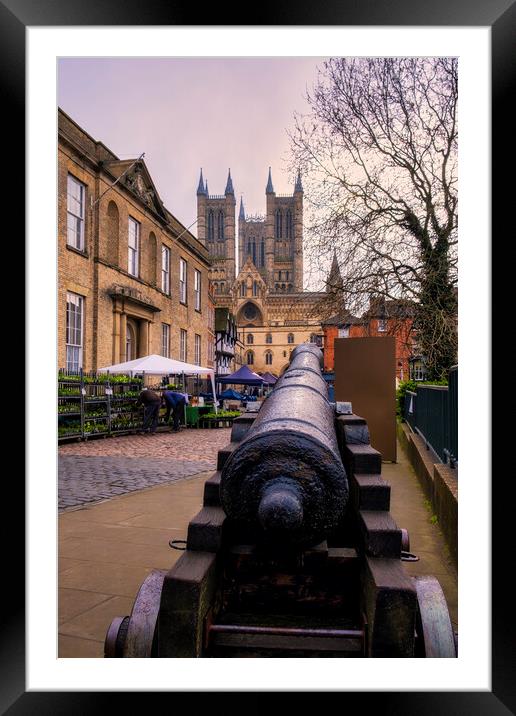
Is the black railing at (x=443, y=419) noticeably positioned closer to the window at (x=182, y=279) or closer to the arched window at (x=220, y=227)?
the window at (x=182, y=279)

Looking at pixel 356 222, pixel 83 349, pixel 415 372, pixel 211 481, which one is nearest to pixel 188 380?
pixel 83 349

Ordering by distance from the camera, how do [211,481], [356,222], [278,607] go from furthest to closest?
1. [356,222]
2. [211,481]
3. [278,607]

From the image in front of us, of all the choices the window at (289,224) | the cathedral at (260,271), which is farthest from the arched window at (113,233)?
the window at (289,224)

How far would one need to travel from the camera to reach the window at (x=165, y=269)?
2281 cm

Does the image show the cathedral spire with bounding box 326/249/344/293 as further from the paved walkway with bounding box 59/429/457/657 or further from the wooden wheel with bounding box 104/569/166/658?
the wooden wheel with bounding box 104/569/166/658

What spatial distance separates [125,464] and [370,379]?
428cm

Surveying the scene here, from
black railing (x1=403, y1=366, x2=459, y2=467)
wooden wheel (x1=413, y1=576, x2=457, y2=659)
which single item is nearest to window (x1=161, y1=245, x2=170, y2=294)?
black railing (x1=403, y1=366, x2=459, y2=467)

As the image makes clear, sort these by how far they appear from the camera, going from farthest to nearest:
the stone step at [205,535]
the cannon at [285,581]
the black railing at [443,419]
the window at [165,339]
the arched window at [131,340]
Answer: the window at [165,339], the arched window at [131,340], the black railing at [443,419], the stone step at [205,535], the cannon at [285,581]

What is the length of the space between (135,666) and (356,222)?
1148 centimetres

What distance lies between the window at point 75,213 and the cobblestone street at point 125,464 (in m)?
6.27
